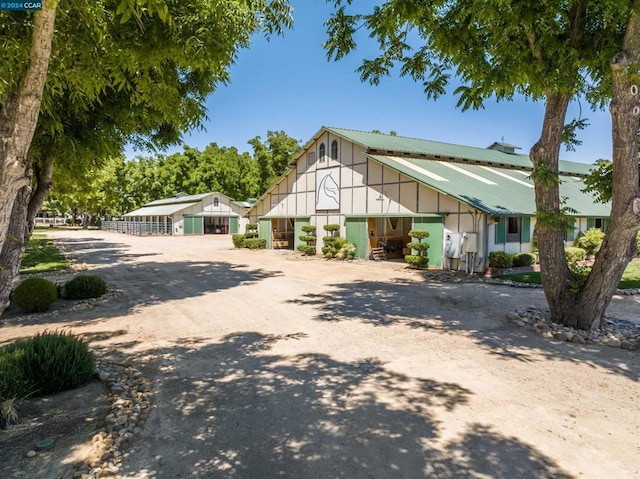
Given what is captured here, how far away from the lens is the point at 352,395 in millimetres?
5129

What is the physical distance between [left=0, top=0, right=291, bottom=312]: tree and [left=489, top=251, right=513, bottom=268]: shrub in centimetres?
1369

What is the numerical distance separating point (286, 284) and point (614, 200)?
33.2 feet

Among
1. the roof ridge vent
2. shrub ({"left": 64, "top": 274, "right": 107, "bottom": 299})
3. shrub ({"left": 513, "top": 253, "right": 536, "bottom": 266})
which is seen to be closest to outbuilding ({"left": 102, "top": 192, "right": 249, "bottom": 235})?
the roof ridge vent

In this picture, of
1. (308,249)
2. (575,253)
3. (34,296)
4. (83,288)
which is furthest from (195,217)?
(575,253)

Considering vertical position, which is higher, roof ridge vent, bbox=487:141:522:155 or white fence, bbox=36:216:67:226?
roof ridge vent, bbox=487:141:522:155

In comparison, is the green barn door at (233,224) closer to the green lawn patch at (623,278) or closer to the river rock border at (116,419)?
the green lawn patch at (623,278)

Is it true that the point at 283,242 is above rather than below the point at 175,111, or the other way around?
below

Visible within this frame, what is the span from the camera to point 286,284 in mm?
14438

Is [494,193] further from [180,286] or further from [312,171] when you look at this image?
[180,286]

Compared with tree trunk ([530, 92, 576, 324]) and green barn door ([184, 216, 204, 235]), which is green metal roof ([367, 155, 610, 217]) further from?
green barn door ([184, 216, 204, 235])

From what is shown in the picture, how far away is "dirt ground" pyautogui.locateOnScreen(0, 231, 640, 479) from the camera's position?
372 centimetres

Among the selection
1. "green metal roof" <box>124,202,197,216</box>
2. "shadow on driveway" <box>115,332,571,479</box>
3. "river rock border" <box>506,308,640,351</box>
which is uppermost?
"green metal roof" <box>124,202,197,216</box>

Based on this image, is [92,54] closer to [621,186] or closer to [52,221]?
[621,186]

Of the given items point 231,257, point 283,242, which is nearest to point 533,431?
point 231,257
